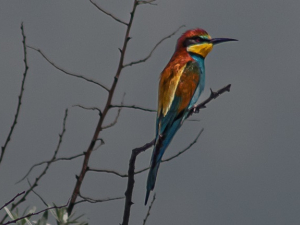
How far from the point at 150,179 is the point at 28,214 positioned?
1.12m

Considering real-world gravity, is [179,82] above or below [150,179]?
above

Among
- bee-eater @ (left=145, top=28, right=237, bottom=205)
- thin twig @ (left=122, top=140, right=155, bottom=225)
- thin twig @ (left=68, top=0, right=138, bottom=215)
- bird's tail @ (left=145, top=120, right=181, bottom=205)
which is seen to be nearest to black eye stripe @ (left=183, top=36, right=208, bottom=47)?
bee-eater @ (left=145, top=28, right=237, bottom=205)

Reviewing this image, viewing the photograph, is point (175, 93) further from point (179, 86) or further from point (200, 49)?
point (200, 49)

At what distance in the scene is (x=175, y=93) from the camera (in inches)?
187

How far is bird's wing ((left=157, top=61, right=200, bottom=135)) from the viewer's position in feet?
14.8

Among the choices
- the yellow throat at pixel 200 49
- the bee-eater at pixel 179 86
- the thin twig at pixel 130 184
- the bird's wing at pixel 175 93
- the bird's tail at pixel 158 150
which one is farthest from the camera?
the yellow throat at pixel 200 49

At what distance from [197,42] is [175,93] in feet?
3.38

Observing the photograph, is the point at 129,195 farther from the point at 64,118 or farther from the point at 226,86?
the point at 226,86

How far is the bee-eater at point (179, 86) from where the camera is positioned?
4264mm

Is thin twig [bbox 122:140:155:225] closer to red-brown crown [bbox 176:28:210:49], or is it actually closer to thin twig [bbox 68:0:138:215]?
thin twig [bbox 68:0:138:215]

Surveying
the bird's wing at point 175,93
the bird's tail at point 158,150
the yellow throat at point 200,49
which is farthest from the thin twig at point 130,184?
the yellow throat at point 200,49

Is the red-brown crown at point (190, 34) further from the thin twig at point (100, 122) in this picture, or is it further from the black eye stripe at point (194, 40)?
the thin twig at point (100, 122)

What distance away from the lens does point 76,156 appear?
3266 millimetres

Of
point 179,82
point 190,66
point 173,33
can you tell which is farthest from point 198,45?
point 173,33
